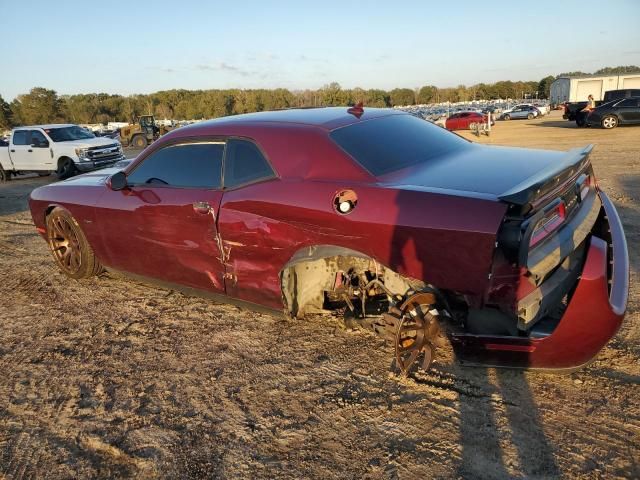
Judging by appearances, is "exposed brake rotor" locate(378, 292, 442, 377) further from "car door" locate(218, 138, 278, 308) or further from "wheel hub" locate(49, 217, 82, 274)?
"wheel hub" locate(49, 217, 82, 274)

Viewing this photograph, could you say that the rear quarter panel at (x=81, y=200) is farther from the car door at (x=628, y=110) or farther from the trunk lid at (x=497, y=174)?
the car door at (x=628, y=110)

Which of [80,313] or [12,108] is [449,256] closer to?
[80,313]

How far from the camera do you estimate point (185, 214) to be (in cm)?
340

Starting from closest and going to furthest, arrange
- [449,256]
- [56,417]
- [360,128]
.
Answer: [449,256]
[56,417]
[360,128]

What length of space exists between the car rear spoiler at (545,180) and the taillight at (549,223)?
0.14 m

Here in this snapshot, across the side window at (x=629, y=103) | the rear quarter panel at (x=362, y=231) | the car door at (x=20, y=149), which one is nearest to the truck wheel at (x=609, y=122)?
the side window at (x=629, y=103)

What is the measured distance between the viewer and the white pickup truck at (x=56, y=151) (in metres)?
13.8

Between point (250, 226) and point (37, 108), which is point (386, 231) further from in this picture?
point (37, 108)

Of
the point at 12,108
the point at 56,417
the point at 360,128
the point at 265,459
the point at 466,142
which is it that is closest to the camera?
the point at 265,459

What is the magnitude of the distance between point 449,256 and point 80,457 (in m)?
2.04

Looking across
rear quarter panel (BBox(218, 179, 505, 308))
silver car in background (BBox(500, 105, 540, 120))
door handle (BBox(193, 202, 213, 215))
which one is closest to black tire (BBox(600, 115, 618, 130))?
silver car in background (BBox(500, 105, 540, 120))

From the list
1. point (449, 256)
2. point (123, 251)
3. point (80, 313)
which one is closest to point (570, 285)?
point (449, 256)

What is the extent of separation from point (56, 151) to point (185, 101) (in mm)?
70104

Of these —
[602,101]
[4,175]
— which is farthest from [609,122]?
[4,175]
